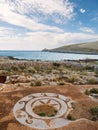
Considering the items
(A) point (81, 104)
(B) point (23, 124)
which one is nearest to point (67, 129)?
(B) point (23, 124)

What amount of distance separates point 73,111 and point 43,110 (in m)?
1.58

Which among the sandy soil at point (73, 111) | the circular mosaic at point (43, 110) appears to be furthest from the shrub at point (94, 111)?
the circular mosaic at point (43, 110)

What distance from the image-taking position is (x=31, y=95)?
36.6ft

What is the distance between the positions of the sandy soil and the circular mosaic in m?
0.32

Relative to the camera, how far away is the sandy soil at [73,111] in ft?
25.5

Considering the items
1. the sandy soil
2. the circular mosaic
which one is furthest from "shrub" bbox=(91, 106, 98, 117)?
the circular mosaic

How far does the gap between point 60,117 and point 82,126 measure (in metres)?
1.26

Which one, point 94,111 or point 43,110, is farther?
point 43,110

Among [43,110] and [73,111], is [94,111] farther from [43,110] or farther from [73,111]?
[43,110]

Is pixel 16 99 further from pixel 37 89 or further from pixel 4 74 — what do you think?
pixel 4 74

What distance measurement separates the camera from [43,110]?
929 centimetres

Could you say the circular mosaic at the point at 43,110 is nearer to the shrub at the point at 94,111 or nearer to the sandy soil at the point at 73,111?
the sandy soil at the point at 73,111

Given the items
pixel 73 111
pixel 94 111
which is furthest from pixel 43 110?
pixel 94 111

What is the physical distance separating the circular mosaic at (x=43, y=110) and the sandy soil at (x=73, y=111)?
32cm
